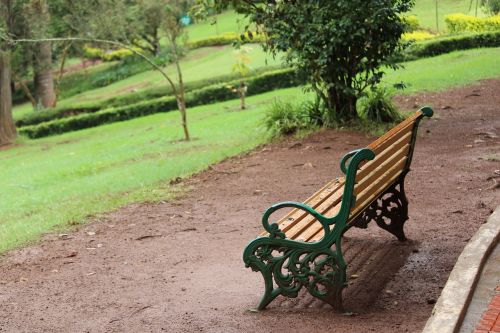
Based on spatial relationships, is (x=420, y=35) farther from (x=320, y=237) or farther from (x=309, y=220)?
(x=320, y=237)

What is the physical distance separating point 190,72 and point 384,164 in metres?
32.6

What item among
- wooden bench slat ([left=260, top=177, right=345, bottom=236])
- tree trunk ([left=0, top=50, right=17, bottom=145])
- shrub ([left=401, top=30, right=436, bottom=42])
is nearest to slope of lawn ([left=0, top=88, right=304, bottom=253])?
tree trunk ([left=0, top=50, right=17, bottom=145])

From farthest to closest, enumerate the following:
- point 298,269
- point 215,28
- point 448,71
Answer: point 215,28 < point 448,71 < point 298,269

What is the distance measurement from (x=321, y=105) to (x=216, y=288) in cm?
743

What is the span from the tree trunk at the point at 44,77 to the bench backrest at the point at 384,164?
30.7 m

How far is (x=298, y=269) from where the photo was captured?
193 inches

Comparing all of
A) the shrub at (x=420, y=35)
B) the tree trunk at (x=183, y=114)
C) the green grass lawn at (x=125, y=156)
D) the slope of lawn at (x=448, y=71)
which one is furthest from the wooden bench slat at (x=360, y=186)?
the shrub at (x=420, y=35)

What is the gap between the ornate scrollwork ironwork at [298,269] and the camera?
4.80 m

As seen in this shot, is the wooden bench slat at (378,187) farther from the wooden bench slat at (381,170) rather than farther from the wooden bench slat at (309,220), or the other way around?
the wooden bench slat at (309,220)

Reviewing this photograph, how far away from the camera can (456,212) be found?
7027 mm

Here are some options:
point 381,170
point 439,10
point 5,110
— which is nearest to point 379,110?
point 381,170

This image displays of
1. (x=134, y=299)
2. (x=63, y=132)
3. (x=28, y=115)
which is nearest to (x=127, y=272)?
(x=134, y=299)

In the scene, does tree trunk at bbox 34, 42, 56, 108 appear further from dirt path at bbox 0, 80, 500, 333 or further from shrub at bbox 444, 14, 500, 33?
dirt path at bbox 0, 80, 500, 333

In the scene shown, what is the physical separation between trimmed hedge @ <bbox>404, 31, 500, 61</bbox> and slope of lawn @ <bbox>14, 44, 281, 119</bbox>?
8.84m
